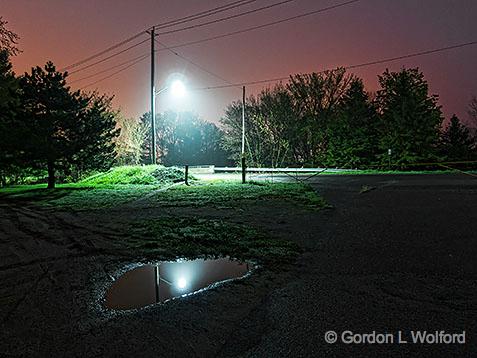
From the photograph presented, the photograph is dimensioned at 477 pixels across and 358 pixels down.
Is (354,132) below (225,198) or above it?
above

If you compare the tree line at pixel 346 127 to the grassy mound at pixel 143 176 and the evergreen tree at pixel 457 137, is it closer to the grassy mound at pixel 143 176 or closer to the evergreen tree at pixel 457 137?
the evergreen tree at pixel 457 137

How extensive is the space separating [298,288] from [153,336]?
1789mm

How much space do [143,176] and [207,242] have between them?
13.9 metres

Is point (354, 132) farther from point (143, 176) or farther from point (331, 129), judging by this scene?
point (143, 176)

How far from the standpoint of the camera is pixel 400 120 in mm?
32875

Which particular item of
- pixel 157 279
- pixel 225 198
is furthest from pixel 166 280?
pixel 225 198

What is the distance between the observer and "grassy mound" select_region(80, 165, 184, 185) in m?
18.9

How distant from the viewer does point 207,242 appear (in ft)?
21.3

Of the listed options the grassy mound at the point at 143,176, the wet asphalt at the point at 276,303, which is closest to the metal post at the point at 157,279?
the wet asphalt at the point at 276,303

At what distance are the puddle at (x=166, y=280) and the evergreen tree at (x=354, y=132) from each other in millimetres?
31667

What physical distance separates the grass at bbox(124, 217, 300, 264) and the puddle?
0.38 m

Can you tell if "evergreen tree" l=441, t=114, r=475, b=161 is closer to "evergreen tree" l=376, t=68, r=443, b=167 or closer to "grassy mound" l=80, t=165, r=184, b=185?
"evergreen tree" l=376, t=68, r=443, b=167

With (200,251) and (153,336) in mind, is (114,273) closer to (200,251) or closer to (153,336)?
(200,251)

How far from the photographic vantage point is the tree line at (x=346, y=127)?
107 ft
